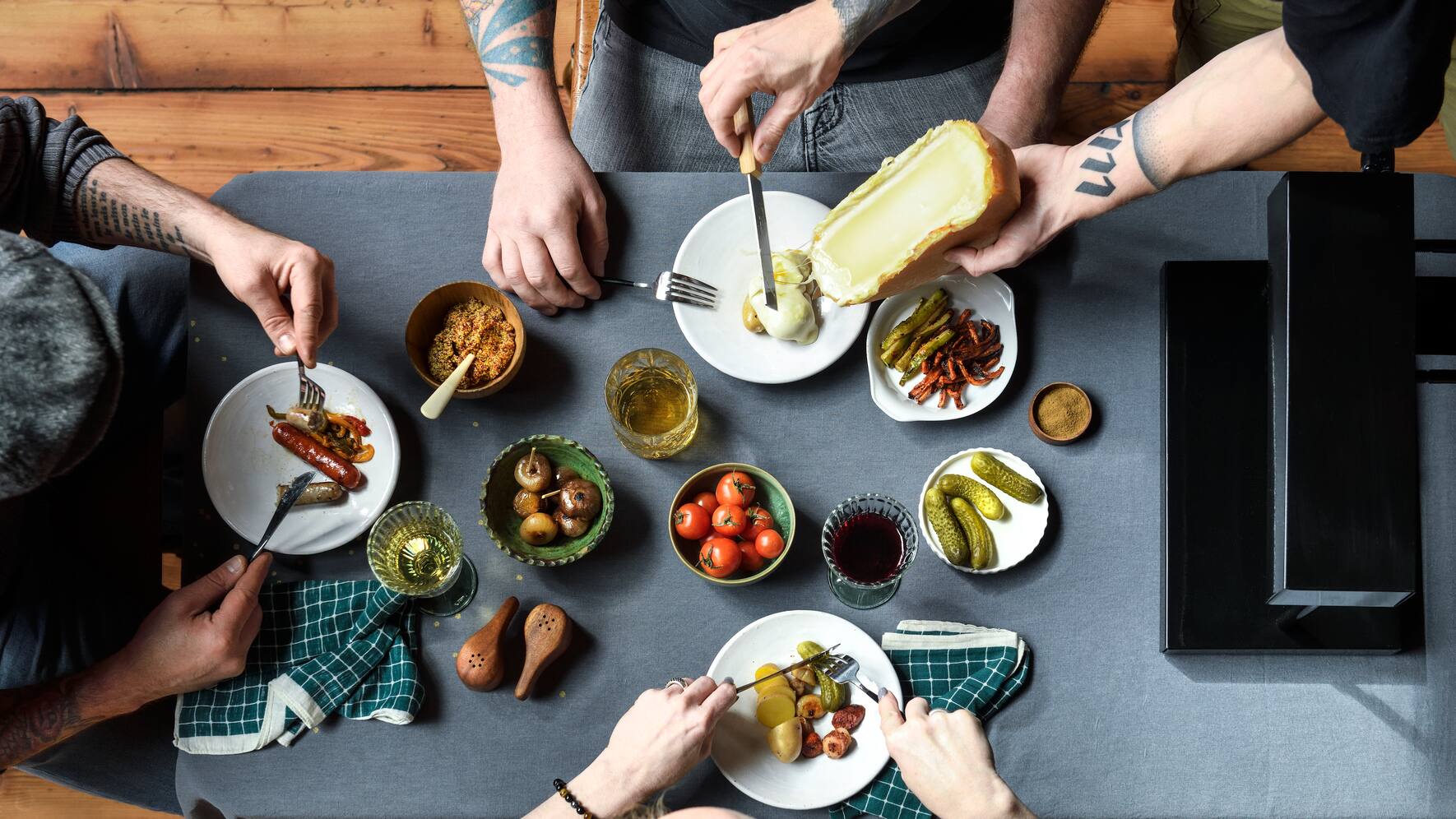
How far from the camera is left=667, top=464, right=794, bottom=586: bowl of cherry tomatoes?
1407mm

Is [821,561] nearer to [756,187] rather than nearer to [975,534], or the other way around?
[975,534]

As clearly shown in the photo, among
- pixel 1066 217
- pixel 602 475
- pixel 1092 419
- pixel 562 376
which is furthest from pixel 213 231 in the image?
pixel 1092 419

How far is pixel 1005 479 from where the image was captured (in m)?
1.43

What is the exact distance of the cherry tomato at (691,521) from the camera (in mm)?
1412

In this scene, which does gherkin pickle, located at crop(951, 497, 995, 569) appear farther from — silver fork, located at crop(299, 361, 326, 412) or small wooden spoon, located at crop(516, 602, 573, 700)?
silver fork, located at crop(299, 361, 326, 412)

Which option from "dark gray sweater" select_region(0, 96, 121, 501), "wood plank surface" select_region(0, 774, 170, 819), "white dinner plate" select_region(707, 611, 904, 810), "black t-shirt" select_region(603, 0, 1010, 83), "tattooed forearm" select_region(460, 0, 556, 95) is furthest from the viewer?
"wood plank surface" select_region(0, 774, 170, 819)

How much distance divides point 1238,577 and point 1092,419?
34cm

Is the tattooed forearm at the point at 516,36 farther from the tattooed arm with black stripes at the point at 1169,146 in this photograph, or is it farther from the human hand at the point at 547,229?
the tattooed arm with black stripes at the point at 1169,146

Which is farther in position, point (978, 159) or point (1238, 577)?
point (1238, 577)

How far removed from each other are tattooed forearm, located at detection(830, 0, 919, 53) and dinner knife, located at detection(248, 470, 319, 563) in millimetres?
1168

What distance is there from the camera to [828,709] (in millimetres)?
1396

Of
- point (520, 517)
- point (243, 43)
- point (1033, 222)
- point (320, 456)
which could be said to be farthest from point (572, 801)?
point (243, 43)

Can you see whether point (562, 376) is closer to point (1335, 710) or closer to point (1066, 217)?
point (1066, 217)

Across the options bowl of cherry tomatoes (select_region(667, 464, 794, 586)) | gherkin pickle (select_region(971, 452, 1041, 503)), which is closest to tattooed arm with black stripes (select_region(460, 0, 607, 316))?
bowl of cherry tomatoes (select_region(667, 464, 794, 586))
